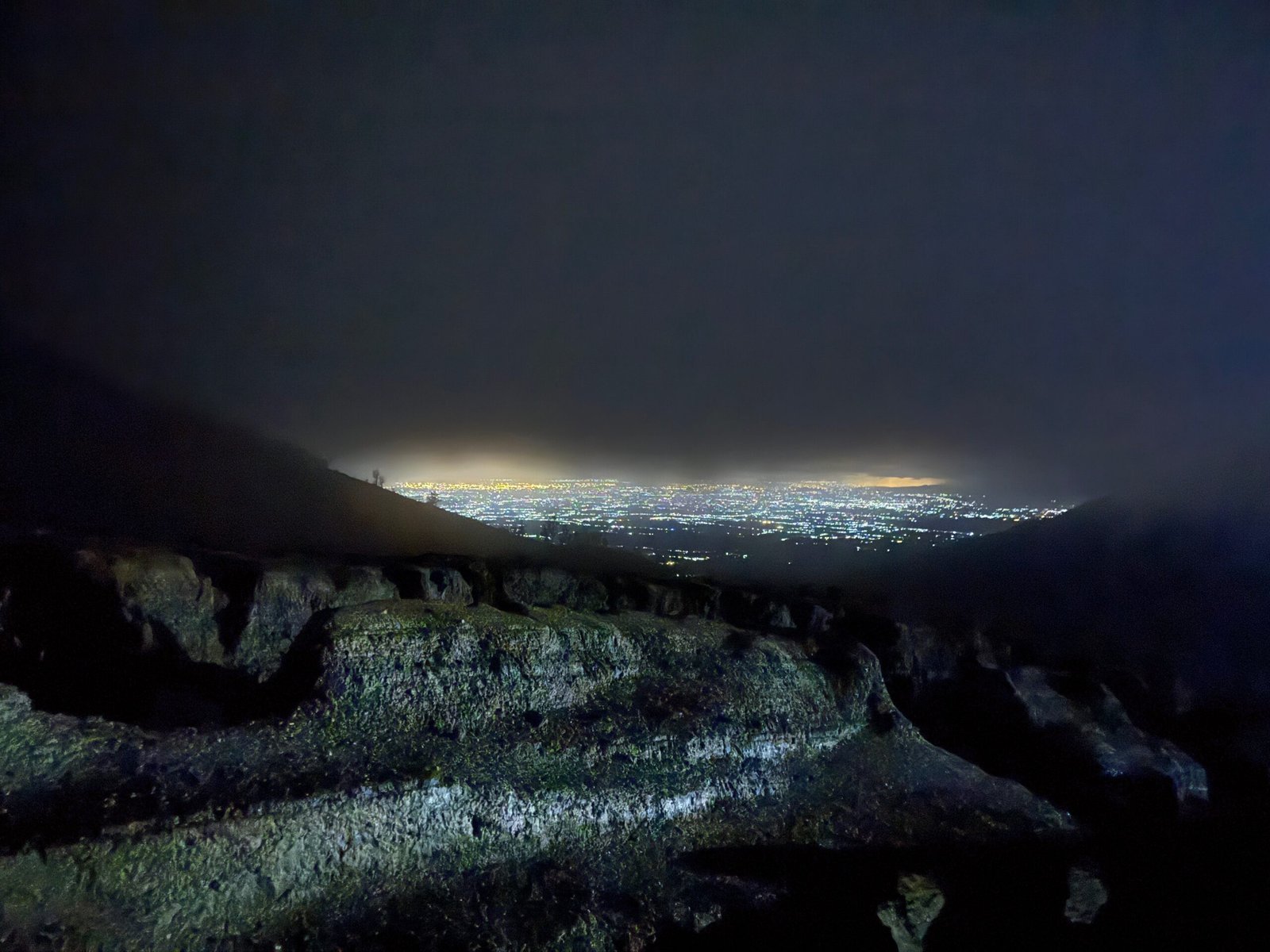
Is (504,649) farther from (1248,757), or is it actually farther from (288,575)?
(1248,757)

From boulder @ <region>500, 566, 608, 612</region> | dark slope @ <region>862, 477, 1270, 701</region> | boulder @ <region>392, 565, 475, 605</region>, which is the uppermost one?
boulder @ <region>392, 565, 475, 605</region>

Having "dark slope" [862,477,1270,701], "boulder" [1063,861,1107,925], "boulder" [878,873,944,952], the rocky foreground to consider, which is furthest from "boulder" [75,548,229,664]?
"dark slope" [862,477,1270,701]

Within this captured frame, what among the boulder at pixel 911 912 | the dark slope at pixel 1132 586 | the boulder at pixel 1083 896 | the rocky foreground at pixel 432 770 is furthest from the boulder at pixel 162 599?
the dark slope at pixel 1132 586

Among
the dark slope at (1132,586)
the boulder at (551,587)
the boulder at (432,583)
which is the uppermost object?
the boulder at (432,583)

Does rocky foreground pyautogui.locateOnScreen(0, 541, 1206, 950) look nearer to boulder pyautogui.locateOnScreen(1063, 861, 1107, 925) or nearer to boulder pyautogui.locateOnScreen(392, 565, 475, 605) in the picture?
boulder pyautogui.locateOnScreen(1063, 861, 1107, 925)

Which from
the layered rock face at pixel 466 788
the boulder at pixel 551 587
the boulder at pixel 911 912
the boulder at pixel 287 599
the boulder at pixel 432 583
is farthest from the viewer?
the boulder at pixel 551 587

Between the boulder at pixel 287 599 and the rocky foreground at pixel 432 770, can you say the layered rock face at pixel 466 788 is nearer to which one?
the rocky foreground at pixel 432 770
